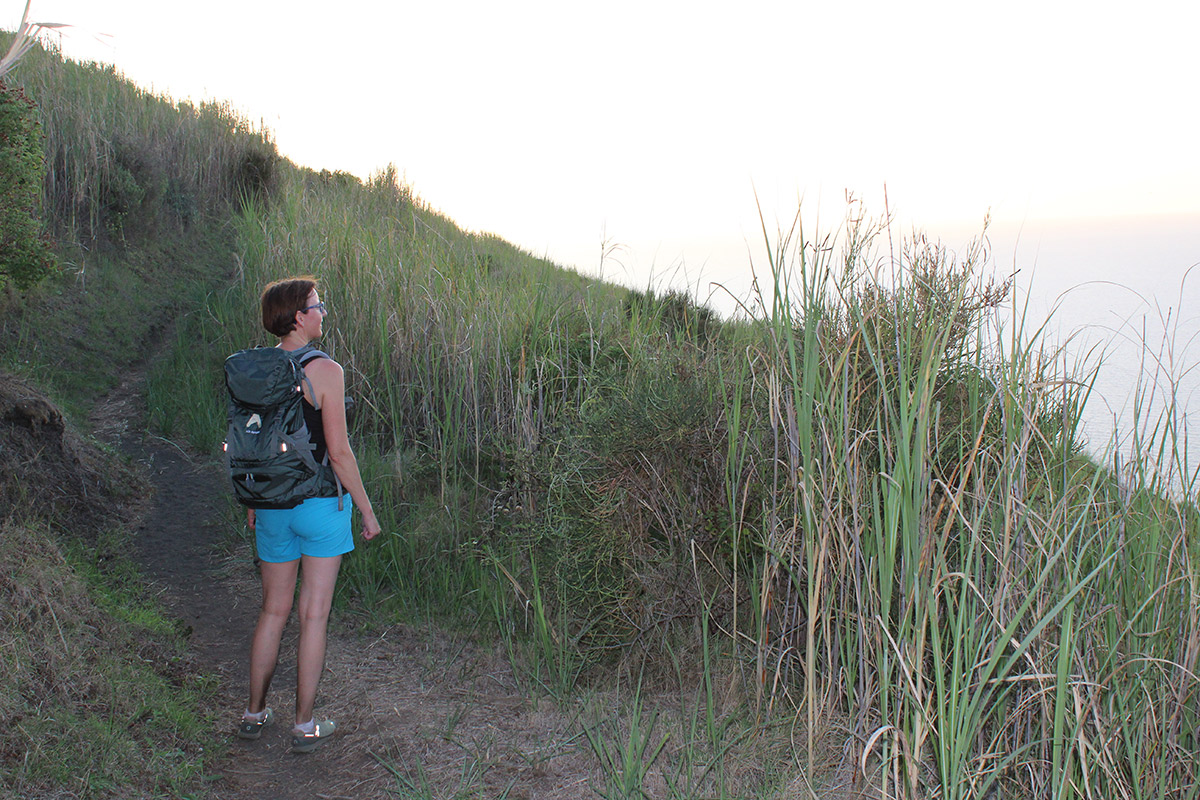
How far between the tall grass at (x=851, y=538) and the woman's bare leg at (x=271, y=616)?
43.7 inches

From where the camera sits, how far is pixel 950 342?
3326mm

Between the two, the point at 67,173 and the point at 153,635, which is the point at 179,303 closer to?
the point at 67,173

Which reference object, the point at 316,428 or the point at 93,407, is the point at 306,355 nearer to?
the point at 316,428

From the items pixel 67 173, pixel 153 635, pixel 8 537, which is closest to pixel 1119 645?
pixel 153 635

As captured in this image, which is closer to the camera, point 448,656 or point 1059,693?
point 1059,693

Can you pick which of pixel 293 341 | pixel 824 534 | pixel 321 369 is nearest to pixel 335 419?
pixel 321 369

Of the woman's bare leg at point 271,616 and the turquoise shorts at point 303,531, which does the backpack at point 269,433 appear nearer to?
the turquoise shorts at point 303,531

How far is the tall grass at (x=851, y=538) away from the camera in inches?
102

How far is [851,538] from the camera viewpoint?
117 inches

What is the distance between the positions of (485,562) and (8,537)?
2339mm

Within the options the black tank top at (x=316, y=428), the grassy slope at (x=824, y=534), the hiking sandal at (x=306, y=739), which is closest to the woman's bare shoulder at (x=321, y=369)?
the black tank top at (x=316, y=428)

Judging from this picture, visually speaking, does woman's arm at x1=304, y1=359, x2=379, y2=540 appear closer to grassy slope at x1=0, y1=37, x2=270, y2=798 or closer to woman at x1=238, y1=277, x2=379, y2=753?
woman at x1=238, y1=277, x2=379, y2=753

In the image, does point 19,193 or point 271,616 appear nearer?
point 271,616

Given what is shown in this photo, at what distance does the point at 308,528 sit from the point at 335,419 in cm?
46
